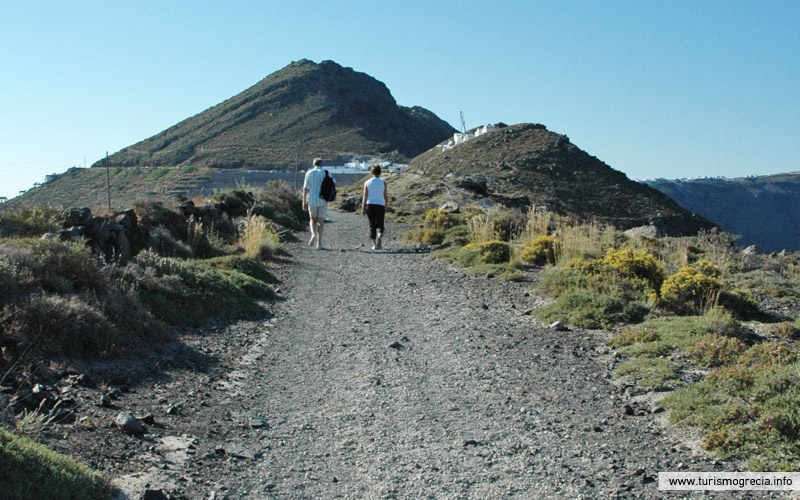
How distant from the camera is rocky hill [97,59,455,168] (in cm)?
8406

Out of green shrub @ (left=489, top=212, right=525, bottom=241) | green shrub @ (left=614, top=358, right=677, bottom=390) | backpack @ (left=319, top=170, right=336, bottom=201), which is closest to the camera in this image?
green shrub @ (left=614, top=358, right=677, bottom=390)

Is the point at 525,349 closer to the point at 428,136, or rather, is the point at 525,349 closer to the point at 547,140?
the point at 547,140

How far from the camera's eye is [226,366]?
19.6 ft

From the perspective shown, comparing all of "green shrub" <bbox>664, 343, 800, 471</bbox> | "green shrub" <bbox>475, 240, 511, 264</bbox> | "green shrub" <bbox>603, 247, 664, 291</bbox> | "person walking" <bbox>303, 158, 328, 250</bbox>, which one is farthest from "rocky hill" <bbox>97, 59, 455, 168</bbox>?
"green shrub" <bbox>664, 343, 800, 471</bbox>

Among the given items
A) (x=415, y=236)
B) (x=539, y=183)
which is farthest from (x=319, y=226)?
(x=539, y=183)

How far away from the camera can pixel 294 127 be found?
9400 cm

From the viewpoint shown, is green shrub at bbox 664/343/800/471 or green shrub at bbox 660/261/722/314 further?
green shrub at bbox 660/261/722/314

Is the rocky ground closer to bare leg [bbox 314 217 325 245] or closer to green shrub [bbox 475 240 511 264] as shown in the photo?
green shrub [bbox 475 240 511 264]

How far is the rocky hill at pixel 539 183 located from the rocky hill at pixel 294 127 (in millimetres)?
22746

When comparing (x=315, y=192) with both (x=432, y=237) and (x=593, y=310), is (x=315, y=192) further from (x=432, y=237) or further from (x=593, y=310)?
(x=593, y=310)

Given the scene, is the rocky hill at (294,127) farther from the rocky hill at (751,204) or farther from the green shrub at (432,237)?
the green shrub at (432,237)

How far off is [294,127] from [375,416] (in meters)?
92.5

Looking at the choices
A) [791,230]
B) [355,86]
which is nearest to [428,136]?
[355,86]

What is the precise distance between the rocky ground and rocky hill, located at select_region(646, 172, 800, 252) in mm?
48775
